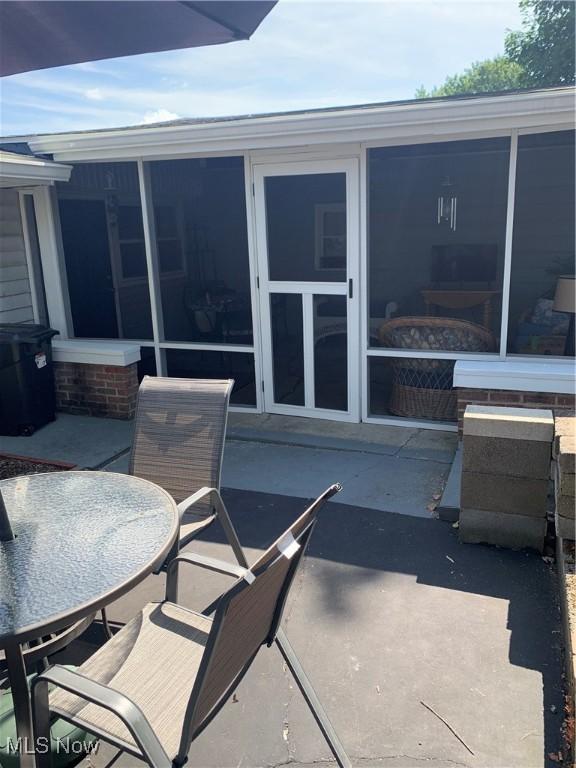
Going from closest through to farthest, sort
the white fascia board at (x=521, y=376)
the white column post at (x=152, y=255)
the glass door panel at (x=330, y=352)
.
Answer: the white fascia board at (x=521, y=376) < the glass door panel at (x=330, y=352) < the white column post at (x=152, y=255)

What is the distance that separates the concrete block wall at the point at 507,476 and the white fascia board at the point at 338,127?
2104 mm

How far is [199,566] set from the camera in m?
1.96

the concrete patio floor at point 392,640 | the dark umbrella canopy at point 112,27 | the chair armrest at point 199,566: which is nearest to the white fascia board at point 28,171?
the dark umbrella canopy at point 112,27

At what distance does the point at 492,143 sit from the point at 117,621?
26.5ft

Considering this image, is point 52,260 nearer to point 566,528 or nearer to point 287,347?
point 287,347

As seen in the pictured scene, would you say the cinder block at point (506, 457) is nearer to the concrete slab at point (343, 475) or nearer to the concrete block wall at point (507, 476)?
the concrete block wall at point (507, 476)

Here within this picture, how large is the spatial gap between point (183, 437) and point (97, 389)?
3015mm

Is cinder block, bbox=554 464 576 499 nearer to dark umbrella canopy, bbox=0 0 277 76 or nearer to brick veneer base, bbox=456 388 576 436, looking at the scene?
brick veneer base, bbox=456 388 576 436

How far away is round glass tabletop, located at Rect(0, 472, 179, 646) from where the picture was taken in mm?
1601

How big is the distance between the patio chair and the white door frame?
10.5 feet

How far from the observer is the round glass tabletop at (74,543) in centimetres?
160

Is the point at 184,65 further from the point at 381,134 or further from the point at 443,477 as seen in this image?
the point at 443,477

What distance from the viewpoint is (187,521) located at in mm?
2730

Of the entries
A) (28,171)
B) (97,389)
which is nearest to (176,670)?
(97,389)
